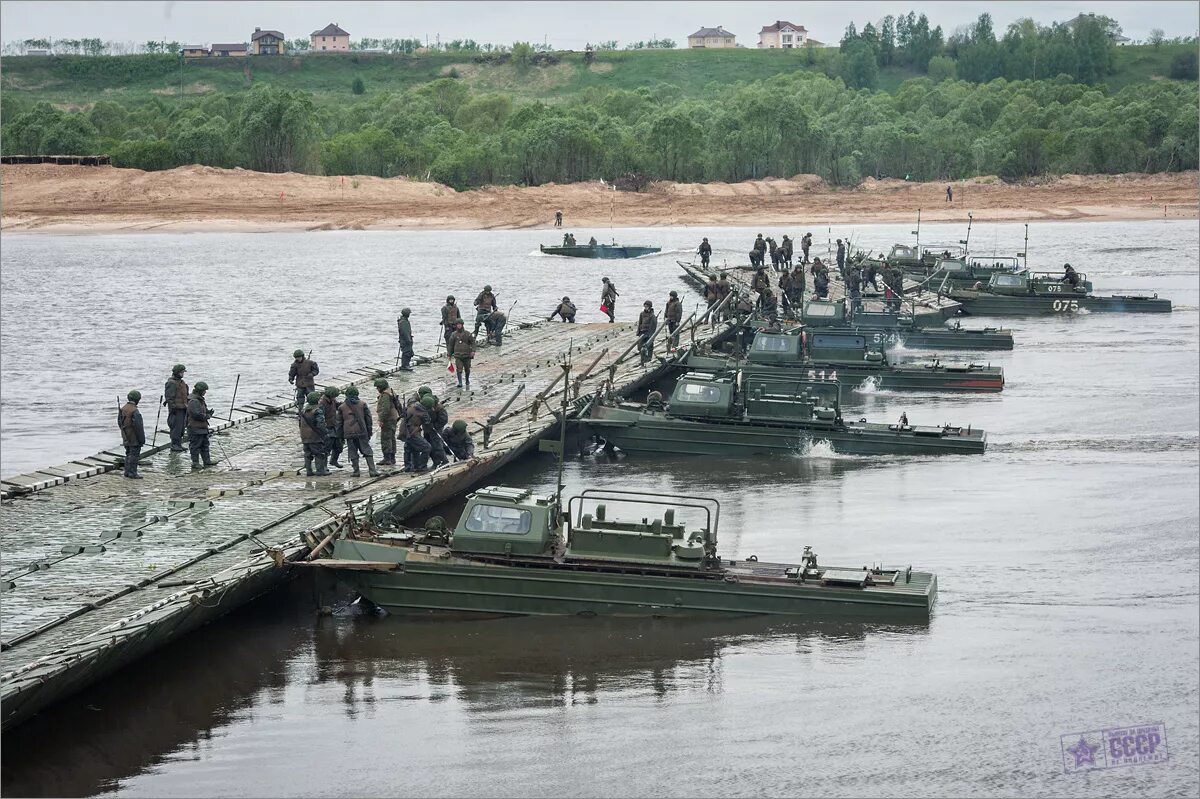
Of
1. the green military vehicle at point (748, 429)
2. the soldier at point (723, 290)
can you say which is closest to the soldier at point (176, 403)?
the green military vehicle at point (748, 429)

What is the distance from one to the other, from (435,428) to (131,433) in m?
4.63

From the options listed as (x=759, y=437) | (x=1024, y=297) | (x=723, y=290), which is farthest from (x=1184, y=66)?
(x=759, y=437)

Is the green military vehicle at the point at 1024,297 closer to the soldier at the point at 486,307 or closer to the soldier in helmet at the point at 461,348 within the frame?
the soldier at the point at 486,307

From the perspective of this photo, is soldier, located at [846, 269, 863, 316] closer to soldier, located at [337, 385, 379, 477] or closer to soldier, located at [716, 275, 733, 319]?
soldier, located at [716, 275, 733, 319]

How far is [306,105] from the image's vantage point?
4528 inches

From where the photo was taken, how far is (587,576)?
2020cm

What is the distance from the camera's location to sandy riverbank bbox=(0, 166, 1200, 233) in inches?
3984

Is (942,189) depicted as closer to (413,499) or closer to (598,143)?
(598,143)

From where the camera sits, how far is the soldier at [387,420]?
87.2ft

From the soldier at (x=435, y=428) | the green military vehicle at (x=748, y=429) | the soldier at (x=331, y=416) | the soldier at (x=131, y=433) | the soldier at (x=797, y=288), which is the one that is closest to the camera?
the soldier at (x=131, y=433)

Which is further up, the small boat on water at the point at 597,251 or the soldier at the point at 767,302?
the small boat on water at the point at 597,251

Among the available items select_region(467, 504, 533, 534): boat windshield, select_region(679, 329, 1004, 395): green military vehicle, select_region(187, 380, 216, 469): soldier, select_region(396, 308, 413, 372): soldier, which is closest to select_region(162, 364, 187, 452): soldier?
select_region(187, 380, 216, 469): soldier

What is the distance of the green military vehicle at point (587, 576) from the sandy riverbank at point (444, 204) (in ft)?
265

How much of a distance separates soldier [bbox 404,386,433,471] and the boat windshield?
217 inches
